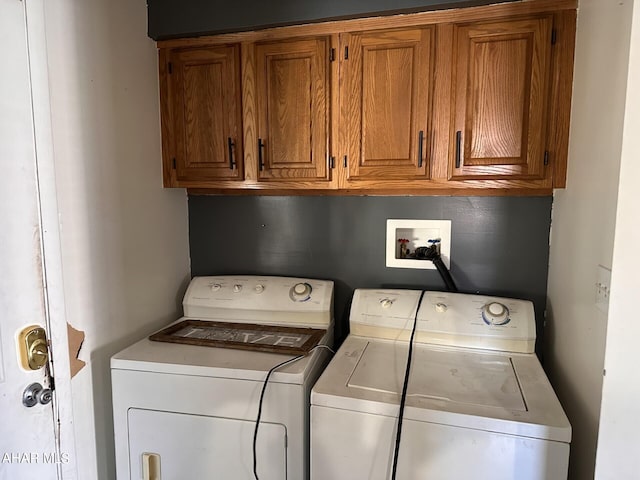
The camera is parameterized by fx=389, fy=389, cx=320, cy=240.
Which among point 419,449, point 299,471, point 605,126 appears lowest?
point 299,471

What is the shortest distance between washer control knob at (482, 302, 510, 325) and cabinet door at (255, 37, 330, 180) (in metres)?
0.80

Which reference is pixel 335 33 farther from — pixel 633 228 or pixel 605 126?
pixel 633 228

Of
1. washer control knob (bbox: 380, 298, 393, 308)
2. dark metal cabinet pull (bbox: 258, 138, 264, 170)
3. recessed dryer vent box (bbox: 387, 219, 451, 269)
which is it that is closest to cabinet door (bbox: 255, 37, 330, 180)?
dark metal cabinet pull (bbox: 258, 138, 264, 170)

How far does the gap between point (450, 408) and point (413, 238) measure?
2.68ft

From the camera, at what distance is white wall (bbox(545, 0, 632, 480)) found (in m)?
0.93

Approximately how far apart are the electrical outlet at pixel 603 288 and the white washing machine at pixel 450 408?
0.31 meters

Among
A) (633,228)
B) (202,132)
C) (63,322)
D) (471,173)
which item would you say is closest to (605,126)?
(633,228)

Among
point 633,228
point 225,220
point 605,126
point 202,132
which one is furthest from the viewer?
point 225,220

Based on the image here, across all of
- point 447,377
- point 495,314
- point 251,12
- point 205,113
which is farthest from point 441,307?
point 251,12

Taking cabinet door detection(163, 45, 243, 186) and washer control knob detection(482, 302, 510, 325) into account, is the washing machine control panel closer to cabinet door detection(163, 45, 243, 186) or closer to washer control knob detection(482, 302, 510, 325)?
cabinet door detection(163, 45, 243, 186)

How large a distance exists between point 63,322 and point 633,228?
1.41 meters

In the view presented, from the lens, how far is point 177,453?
4.21ft

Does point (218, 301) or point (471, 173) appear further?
point (218, 301)

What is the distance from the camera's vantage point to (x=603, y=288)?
94 cm
